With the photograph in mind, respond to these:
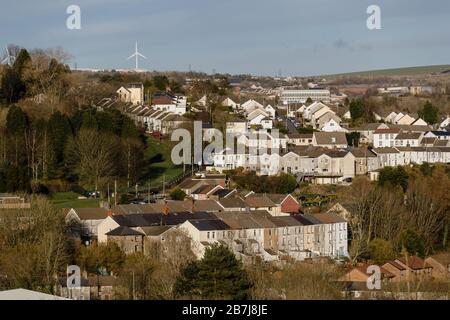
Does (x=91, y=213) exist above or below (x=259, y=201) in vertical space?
above

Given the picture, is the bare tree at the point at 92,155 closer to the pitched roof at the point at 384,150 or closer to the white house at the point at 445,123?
the pitched roof at the point at 384,150

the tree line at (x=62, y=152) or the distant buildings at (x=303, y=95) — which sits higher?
the distant buildings at (x=303, y=95)

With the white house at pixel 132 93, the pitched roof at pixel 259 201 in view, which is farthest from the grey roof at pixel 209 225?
the white house at pixel 132 93

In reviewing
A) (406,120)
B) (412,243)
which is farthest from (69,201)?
(406,120)

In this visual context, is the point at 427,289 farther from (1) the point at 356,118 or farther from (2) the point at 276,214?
(1) the point at 356,118

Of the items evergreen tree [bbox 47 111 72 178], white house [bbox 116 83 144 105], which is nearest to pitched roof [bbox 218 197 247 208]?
evergreen tree [bbox 47 111 72 178]

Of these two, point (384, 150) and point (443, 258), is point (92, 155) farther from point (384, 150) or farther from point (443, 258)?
point (384, 150)
